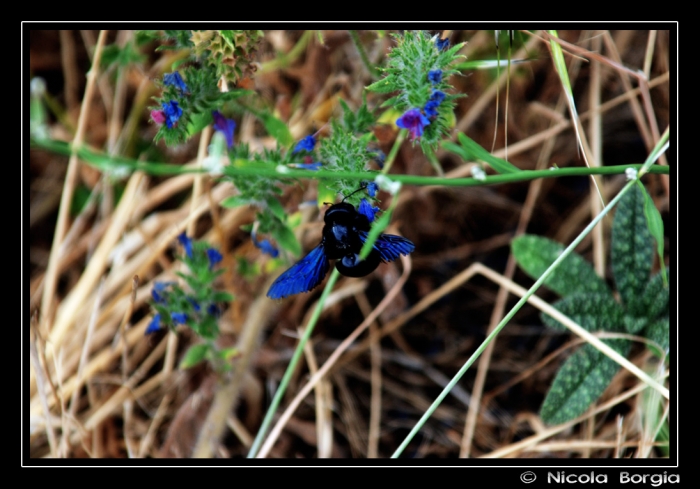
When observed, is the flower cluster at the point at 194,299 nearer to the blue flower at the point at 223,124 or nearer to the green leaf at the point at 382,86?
the blue flower at the point at 223,124

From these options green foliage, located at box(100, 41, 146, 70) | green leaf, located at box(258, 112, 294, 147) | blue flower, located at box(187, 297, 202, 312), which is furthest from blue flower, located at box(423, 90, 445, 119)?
green foliage, located at box(100, 41, 146, 70)

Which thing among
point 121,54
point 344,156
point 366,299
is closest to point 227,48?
point 344,156

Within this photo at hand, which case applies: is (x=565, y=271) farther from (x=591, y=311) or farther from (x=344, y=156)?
(x=344, y=156)

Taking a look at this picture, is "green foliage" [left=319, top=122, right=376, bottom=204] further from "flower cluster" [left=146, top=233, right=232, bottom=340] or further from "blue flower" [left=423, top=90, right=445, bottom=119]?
"flower cluster" [left=146, top=233, right=232, bottom=340]

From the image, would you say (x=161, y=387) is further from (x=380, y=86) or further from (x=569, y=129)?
(x=569, y=129)

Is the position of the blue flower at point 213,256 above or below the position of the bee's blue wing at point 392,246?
above

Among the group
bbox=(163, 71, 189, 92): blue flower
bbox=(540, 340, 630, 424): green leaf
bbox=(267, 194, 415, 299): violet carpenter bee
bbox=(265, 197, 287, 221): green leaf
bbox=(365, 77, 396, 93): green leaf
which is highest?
bbox=(163, 71, 189, 92): blue flower

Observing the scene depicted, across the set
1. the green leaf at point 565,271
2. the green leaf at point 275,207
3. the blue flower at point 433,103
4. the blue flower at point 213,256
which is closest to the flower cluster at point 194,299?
the blue flower at point 213,256
